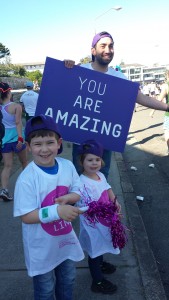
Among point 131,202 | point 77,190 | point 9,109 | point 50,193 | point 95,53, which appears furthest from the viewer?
point 9,109

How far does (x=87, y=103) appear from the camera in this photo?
331cm

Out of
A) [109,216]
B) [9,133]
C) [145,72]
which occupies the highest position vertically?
[109,216]

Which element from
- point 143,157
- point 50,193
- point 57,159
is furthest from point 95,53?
point 143,157

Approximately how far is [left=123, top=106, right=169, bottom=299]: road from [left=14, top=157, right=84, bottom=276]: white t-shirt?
1.33m

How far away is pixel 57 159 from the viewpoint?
2170mm

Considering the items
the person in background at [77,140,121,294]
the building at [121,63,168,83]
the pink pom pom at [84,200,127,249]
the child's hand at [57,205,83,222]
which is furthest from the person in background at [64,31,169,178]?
the building at [121,63,168,83]

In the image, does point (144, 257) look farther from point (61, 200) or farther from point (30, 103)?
point (30, 103)

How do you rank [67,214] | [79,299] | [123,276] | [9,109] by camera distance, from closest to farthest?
1. [67,214]
2. [79,299]
3. [123,276]
4. [9,109]

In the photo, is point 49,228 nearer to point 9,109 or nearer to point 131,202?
point 131,202

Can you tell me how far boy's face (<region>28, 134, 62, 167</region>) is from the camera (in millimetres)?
1968

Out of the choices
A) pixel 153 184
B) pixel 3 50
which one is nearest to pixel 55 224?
pixel 153 184

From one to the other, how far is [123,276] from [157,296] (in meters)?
0.35

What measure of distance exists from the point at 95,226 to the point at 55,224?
62 centimetres

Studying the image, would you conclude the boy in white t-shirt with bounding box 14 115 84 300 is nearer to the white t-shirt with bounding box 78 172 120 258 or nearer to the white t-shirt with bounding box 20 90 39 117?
the white t-shirt with bounding box 78 172 120 258
